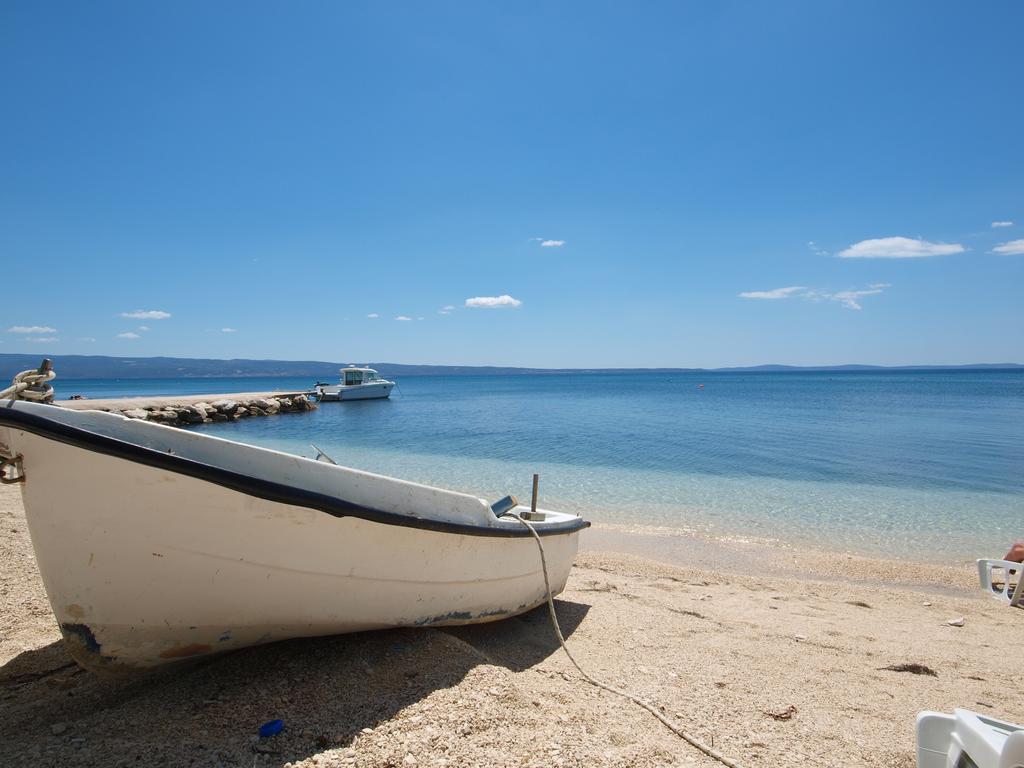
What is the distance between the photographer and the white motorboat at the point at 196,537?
2.56 m

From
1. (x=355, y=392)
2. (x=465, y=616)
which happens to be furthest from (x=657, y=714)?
(x=355, y=392)

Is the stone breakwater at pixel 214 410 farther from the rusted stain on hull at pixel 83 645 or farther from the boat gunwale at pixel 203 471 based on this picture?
the boat gunwale at pixel 203 471

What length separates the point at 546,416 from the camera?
34.8 m

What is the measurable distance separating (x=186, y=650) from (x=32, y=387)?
1583 millimetres

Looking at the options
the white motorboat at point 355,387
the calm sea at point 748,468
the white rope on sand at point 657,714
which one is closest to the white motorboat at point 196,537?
the white rope on sand at point 657,714

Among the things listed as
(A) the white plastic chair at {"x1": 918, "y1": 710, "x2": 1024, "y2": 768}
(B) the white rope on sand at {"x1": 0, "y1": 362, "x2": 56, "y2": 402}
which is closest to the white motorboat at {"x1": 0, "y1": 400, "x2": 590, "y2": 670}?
(B) the white rope on sand at {"x1": 0, "y1": 362, "x2": 56, "y2": 402}

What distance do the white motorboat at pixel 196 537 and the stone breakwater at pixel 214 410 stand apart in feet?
74.8

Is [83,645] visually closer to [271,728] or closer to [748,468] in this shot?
[271,728]

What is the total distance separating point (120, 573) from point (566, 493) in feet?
33.1

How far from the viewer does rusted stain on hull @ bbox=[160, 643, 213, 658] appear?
9.68 feet

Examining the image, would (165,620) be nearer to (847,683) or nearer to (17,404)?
(17,404)

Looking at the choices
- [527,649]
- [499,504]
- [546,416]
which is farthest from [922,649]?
[546,416]

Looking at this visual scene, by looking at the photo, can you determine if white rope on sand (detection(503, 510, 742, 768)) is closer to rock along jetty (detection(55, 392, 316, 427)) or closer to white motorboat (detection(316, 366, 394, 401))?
rock along jetty (detection(55, 392, 316, 427))

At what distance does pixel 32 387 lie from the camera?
9.18ft
